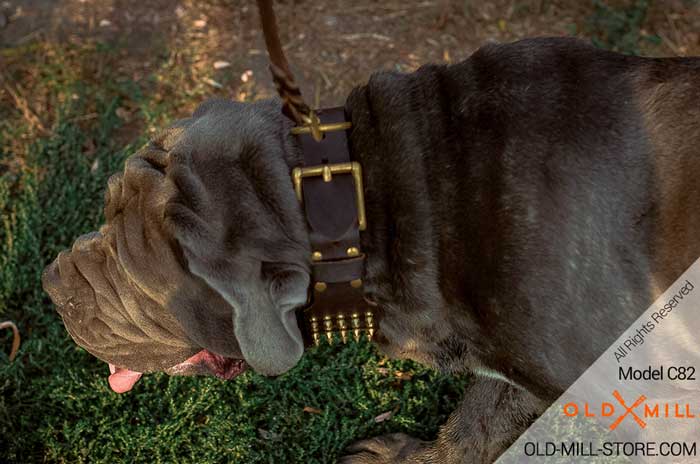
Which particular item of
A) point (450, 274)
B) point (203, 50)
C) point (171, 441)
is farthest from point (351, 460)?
point (203, 50)

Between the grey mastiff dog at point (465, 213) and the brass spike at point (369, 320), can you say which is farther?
the brass spike at point (369, 320)

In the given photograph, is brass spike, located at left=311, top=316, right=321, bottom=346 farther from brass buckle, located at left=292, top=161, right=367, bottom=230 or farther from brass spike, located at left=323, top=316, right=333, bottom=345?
brass buckle, located at left=292, top=161, right=367, bottom=230

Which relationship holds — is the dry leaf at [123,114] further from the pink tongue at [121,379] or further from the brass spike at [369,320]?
the brass spike at [369,320]

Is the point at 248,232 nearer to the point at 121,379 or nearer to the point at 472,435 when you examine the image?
the point at 121,379

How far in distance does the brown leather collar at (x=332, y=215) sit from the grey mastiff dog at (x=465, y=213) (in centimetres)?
6

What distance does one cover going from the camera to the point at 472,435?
3.30 metres

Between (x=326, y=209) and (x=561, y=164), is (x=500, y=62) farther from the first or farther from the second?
(x=326, y=209)

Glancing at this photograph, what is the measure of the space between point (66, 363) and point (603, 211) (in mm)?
2691

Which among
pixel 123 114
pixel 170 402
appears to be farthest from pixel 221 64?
pixel 170 402

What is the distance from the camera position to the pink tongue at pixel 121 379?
3.34 meters

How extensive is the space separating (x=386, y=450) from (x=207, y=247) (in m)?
1.59

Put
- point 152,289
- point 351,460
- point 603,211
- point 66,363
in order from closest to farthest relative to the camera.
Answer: point 603,211
point 152,289
point 351,460
point 66,363

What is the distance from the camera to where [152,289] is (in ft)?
8.32

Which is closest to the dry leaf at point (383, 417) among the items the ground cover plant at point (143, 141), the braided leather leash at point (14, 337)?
the ground cover plant at point (143, 141)
